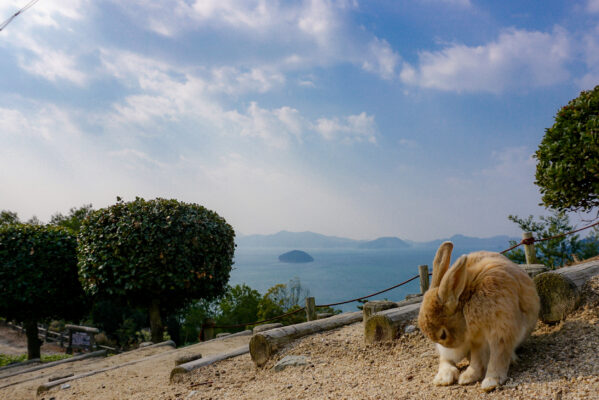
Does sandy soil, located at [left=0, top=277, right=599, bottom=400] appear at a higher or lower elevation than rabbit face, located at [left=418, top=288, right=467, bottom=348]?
lower

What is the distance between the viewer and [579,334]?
3770mm

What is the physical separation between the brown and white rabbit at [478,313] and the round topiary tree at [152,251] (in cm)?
825

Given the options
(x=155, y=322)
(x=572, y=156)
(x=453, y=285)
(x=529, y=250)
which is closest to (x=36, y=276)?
(x=155, y=322)

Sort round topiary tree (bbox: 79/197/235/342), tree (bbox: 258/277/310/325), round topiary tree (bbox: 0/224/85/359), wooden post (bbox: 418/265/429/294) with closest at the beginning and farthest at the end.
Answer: wooden post (bbox: 418/265/429/294)
round topiary tree (bbox: 79/197/235/342)
round topiary tree (bbox: 0/224/85/359)
tree (bbox: 258/277/310/325)

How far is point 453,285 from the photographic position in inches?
119

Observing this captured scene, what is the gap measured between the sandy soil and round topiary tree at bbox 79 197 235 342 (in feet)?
11.7

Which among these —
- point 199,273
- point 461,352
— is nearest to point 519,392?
point 461,352

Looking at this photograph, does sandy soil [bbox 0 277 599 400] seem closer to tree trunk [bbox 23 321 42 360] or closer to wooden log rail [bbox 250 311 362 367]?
wooden log rail [bbox 250 311 362 367]

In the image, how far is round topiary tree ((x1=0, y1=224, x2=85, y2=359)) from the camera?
1137 cm

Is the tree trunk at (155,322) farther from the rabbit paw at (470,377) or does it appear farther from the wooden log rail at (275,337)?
the rabbit paw at (470,377)

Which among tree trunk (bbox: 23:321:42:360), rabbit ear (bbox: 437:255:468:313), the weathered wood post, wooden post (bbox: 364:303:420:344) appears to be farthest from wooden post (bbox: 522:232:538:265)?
tree trunk (bbox: 23:321:42:360)

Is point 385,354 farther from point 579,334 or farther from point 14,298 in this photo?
point 14,298

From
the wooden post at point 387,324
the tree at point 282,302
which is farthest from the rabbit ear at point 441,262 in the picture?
the tree at point 282,302

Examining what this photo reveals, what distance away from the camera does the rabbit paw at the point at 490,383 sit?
3074 millimetres
